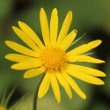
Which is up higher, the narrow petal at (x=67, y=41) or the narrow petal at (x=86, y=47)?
the narrow petal at (x=67, y=41)

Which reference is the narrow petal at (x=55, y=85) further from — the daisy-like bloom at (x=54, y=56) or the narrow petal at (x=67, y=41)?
the narrow petal at (x=67, y=41)

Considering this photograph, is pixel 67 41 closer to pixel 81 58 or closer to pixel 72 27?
pixel 81 58

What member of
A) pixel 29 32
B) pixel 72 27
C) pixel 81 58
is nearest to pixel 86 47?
pixel 81 58

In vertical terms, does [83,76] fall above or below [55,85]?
below

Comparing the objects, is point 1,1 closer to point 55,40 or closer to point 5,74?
point 5,74

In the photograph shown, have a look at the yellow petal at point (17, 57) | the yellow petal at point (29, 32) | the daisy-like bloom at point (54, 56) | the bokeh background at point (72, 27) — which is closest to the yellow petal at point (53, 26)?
the daisy-like bloom at point (54, 56)

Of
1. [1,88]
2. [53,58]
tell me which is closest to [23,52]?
[53,58]
